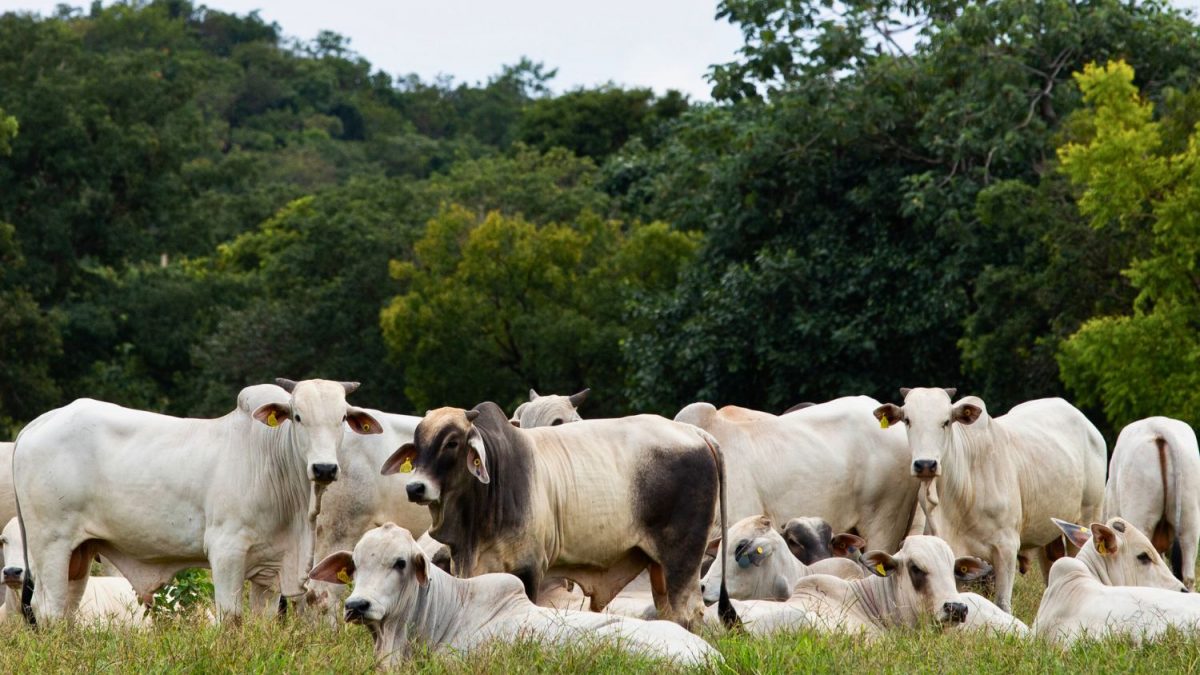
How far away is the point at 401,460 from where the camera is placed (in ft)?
29.9

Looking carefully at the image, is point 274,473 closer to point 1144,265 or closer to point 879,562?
point 879,562

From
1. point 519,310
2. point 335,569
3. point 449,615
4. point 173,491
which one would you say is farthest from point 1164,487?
point 519,310

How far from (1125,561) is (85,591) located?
5857mm

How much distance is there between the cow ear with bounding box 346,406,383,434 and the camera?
973 cm

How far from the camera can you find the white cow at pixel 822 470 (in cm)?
1203

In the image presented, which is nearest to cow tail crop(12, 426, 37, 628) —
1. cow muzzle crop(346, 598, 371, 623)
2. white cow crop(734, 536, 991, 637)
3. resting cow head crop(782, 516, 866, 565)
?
cow muzzle crop(346, 598, 371, 623)

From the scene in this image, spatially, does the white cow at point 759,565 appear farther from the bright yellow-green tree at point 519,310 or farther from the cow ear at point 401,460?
the bright yellow-green tree at point 519,310

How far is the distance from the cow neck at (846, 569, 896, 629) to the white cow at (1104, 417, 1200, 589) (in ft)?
8.71

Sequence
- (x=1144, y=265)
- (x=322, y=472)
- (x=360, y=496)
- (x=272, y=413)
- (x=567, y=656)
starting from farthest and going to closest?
(x=1144, y=265)
(x=360, y=496)
(x=272, y=413)
(x=322, y=472)
(x=567, y=656)

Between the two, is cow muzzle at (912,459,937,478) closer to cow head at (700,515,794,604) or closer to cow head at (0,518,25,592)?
cow head at (700,515,794,604)

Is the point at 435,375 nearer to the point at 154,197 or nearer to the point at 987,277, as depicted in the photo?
the point at 154,197

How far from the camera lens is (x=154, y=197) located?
40.3 metres

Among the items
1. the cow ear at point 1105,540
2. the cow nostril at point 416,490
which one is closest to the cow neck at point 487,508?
the cow nostril at point 416,490

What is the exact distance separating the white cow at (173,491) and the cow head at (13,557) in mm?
592
